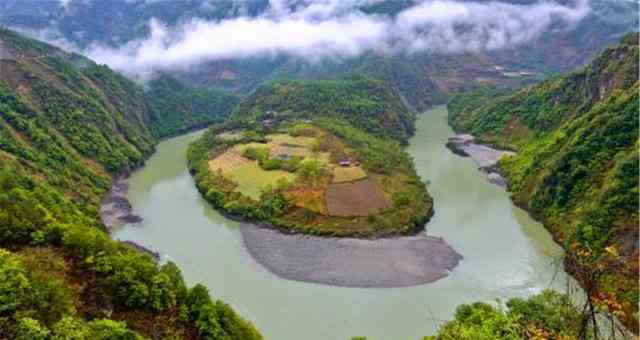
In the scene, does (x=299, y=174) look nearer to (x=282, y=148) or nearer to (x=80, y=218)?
(x=282, y=148)

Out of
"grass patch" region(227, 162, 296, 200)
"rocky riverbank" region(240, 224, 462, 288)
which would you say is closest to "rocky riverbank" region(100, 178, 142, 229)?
"grass patch" region(227, 162, 296, 200)

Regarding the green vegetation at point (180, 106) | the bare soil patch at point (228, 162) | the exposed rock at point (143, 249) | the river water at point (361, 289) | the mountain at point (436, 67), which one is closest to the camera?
the river water at point (361, 289)

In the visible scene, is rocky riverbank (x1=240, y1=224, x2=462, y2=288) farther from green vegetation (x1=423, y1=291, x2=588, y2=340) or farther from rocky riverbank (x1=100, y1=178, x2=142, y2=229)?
rocky riverbank (x1=100, y1=178, x2=142, y2=229)

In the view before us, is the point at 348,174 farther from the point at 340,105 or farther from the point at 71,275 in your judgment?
the point at 340,105

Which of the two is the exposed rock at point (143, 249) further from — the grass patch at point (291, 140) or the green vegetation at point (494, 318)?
the grass patch at point (291, 140)

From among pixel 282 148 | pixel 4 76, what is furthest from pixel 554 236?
pixel 4 76

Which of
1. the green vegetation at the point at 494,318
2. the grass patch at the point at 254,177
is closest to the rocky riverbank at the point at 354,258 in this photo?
the grass patch at the point at 254,177
